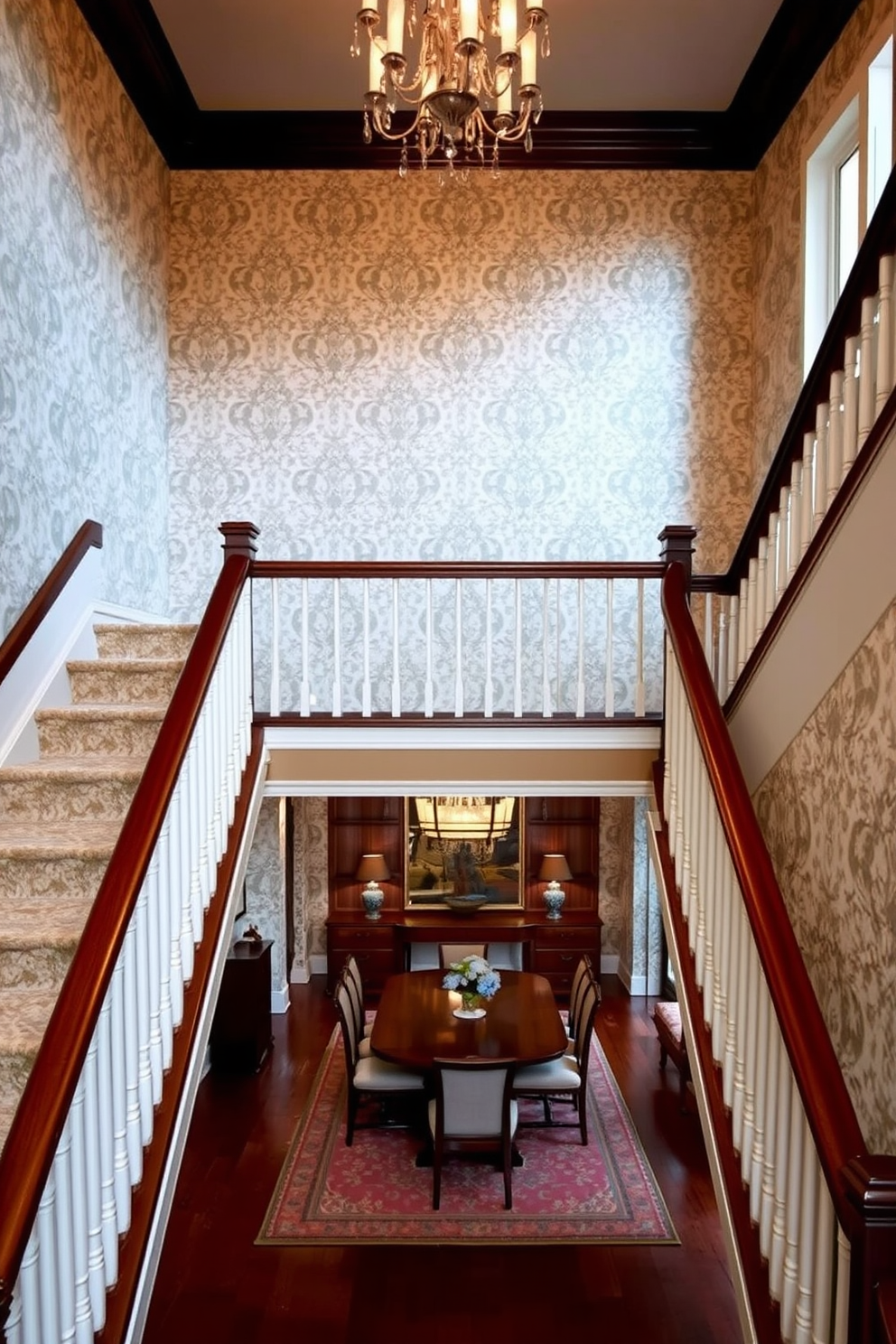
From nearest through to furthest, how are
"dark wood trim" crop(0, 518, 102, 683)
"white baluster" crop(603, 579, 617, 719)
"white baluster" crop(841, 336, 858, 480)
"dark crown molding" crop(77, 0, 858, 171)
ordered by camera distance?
"white baluster" crop(841, 336, 858, 480)
"dark wood trim" crop(0, 518, 102, 683)
"white baluster" crop(603, 579, 617, 719)
"dark crown molding" crop(77, 0, 858, 171)

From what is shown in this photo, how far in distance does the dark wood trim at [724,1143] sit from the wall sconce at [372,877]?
16.9ft

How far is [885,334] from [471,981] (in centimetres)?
463

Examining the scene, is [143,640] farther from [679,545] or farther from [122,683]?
[679,545]

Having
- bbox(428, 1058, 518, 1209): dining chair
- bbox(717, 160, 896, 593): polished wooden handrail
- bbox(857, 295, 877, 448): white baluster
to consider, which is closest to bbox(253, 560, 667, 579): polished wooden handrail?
bbox(717, 160, 896, 593): polished wooden handrail

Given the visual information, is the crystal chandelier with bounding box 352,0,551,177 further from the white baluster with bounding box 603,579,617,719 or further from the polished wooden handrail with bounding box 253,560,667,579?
the white baluster with bounding box 603,579,617,719

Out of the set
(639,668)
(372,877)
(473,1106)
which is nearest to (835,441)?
(639,668)

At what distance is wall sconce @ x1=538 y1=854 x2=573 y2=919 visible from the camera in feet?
26.8

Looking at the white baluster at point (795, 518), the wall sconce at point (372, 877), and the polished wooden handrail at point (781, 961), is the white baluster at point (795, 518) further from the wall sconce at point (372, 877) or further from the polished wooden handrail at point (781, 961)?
the wall sconce at point (372, 877)

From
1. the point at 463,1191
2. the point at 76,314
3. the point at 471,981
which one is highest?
the point at 76,314

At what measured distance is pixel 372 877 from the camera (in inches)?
322


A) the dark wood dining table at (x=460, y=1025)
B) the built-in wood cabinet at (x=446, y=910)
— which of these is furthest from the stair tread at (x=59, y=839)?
the built-in wood cabinet at (x=446, y=910)

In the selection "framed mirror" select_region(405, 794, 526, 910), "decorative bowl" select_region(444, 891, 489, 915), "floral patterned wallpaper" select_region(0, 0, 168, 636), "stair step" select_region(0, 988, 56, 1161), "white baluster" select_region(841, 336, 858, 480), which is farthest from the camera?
"framed mirror" select_region(405, 794, 526, 910)

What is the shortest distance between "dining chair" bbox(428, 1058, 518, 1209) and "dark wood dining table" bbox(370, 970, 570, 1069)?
0.88 feet

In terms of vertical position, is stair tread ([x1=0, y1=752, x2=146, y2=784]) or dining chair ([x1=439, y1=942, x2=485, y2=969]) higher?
stair tread ([x1=0, y1=752, x2=146, y2=784])
